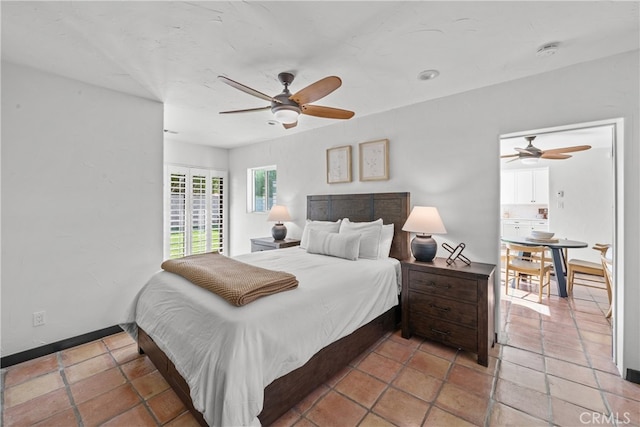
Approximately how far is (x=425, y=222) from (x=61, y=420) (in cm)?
314

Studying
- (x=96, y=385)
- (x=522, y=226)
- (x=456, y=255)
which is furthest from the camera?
(x=522, y=226)

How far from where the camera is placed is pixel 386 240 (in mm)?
3127

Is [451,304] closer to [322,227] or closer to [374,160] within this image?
[322,227]

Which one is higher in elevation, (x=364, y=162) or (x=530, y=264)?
(x=364, y=162)

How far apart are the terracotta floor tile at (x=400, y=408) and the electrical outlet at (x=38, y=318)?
117 inches

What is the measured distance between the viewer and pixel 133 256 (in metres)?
2.91

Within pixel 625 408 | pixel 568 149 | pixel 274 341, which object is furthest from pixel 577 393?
pixel 568 149

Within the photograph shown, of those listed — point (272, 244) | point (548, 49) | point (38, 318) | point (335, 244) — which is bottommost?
point (38, 318)

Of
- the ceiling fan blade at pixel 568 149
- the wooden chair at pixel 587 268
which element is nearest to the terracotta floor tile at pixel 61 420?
the ceiling fan blade at pixel 568 149

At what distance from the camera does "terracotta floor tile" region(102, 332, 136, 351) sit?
255cm

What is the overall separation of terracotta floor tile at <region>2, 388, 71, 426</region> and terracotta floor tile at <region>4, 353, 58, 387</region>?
37cm

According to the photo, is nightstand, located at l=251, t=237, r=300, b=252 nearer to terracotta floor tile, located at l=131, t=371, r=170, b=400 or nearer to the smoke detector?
terracotta floor tile, located at l=131, t=371, r=170, b=400

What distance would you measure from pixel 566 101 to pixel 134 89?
4128mm

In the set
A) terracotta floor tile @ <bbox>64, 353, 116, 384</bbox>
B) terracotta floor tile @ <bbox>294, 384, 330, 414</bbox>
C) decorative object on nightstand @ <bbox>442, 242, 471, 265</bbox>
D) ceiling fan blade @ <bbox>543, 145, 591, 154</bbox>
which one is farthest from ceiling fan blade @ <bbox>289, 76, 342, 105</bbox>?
ceiling fan blade @ <bbox>543, 145, 591, 154</bbox>
